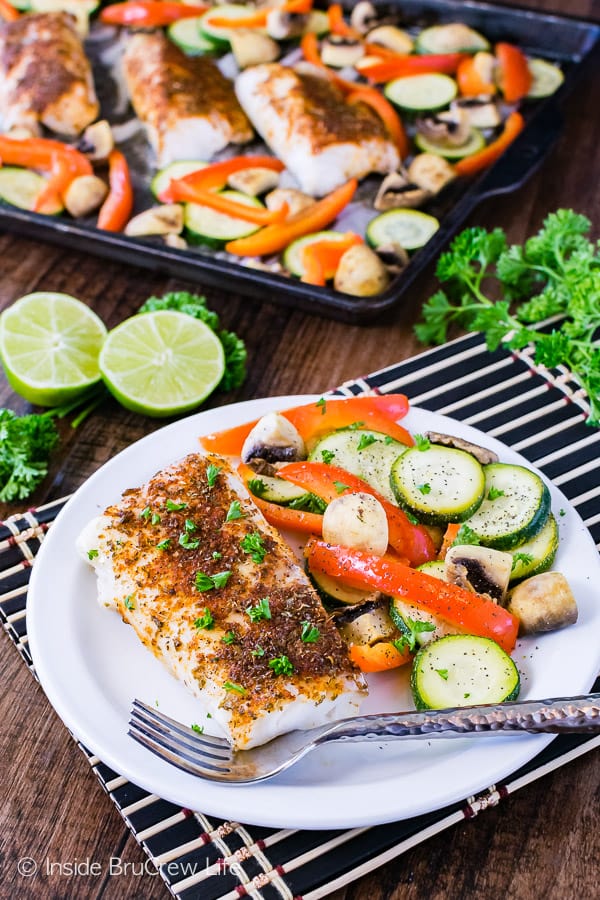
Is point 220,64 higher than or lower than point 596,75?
lower

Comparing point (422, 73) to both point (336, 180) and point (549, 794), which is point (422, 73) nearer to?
point (336, 180)

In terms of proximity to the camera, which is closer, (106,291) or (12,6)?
(106,291)

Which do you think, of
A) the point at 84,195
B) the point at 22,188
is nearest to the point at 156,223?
the point at 84,195

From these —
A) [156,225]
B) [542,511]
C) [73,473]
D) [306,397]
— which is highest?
[542,511]

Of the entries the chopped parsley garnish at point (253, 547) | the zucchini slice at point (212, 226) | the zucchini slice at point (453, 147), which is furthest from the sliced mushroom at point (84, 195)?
the chopped parsley garnish at point (253, 547)

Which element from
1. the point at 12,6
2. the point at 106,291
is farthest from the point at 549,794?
the point at 12,6

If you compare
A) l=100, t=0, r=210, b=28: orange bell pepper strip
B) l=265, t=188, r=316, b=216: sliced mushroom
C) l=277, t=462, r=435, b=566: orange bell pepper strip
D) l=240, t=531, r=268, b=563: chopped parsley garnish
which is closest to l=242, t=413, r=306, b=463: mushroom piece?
l=277, t=462, r=435, b=566: orange bell pepper strip

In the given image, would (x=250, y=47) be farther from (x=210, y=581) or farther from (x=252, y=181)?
(x=210, y=581)

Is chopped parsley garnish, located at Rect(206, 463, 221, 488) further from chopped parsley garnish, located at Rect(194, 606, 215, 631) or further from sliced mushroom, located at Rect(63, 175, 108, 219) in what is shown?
sliced mushroom, located at Rect(63, 175, 108, 219)
